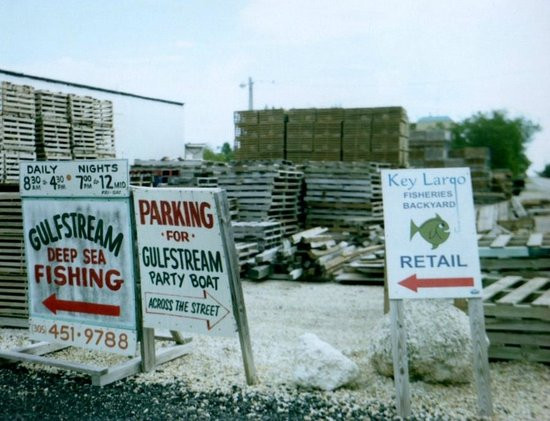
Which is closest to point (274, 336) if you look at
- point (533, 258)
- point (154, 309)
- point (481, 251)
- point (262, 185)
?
point (154, 309)

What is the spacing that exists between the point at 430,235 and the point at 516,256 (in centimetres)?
327

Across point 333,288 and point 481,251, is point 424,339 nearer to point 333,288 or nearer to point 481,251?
point 481,251

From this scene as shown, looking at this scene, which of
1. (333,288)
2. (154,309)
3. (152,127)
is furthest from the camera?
(152,127)

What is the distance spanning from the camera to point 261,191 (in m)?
14.0

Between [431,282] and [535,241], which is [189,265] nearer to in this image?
[431,282]

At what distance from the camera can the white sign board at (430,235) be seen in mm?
4828

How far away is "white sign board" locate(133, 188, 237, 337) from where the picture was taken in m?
5.44

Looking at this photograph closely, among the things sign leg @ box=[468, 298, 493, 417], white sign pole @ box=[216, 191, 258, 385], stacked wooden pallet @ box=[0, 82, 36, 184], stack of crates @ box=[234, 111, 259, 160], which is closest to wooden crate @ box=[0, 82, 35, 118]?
stacked wooden pallet @ box=[0, 82, 36, 184]

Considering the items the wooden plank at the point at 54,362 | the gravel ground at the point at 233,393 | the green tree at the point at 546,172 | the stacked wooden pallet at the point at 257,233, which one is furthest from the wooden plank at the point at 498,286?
the green tree at the point at 546,172

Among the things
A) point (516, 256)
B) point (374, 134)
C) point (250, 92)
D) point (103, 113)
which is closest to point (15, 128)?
point (103, 113)

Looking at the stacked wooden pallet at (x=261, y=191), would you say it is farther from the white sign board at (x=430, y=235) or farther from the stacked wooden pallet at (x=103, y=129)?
the white sign board at (x=430, y=235)

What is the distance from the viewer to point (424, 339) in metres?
5.39

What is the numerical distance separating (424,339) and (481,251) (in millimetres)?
2847

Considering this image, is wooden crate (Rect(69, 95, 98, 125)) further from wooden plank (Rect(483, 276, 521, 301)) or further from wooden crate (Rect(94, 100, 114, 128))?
wooden plank (Rect(483, 276, 521, 301))
